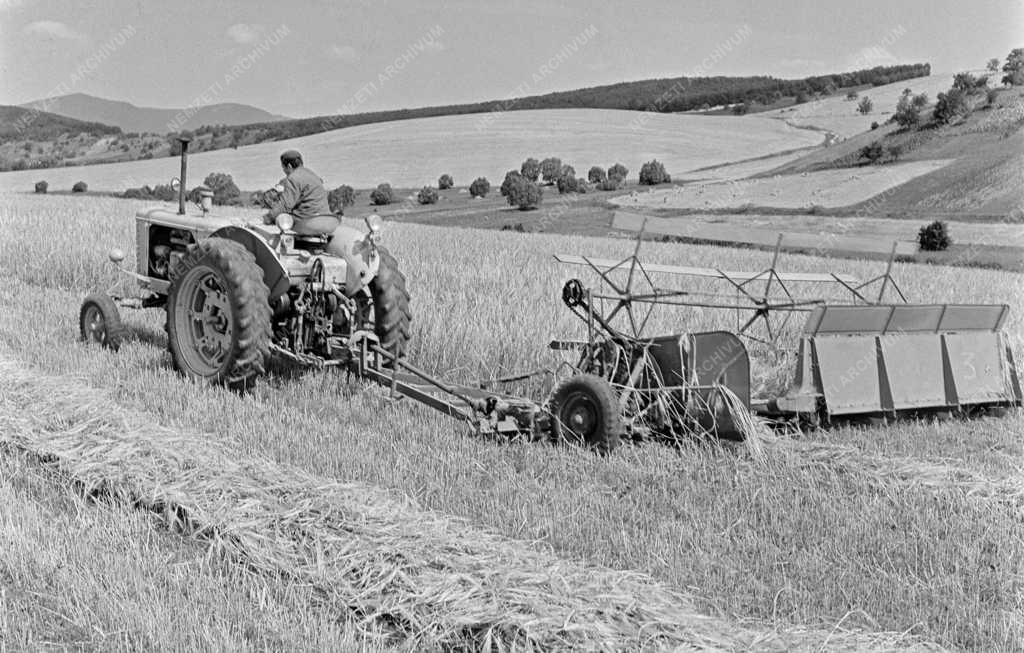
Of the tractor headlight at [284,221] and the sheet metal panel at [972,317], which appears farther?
the sheet metal panel at [972,317]

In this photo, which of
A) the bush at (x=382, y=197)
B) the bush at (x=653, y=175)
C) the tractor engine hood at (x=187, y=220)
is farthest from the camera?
the bush at (x=653, y=175)

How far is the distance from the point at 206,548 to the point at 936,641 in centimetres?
301

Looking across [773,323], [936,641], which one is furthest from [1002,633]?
[773,323]

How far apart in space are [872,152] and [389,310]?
47.4 m

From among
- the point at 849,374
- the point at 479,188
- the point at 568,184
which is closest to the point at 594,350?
the point at 849,374

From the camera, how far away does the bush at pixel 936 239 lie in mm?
25672

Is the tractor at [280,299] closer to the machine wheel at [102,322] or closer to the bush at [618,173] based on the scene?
the machine wheel at [102,322]

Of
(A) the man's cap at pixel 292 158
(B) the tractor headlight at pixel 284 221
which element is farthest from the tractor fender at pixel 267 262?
(A) the man's cap at pixel 292 158

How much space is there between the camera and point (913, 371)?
6543 mm

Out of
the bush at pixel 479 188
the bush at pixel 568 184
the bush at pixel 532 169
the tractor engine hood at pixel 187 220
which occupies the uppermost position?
the bush at pixel 532 169

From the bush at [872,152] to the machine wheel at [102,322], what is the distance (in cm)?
4709

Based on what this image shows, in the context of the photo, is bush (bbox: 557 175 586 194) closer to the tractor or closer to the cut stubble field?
the cut stubble field

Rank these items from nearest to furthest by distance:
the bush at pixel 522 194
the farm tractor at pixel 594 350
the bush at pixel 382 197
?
the farm tractor at pixel 594 350, the bush at pixel 522 194, the bush at pixel 382 197

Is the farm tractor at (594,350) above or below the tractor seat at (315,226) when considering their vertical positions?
below
